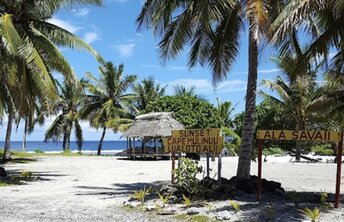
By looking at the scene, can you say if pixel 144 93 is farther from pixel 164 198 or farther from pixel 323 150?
pixel 164 198

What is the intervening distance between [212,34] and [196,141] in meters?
3.47

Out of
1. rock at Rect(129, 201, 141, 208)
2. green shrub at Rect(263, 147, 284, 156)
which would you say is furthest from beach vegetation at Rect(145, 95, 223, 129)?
rock at Rect(129, 201, 141, 208)

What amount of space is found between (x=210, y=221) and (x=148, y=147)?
92.9 ft

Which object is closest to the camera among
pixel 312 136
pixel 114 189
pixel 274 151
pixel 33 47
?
pixel 312 136

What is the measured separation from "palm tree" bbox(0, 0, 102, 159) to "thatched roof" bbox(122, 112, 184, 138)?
14179 millimetres

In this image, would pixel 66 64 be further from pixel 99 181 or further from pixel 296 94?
pixel 296 94

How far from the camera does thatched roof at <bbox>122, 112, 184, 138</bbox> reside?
32125 millimetres

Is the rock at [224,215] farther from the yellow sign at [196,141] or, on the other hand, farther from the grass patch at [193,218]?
the yellow sign at [196,141]

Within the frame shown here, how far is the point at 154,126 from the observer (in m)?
32.6

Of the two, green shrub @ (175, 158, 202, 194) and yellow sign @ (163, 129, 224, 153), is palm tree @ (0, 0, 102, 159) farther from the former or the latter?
green shrub @ (175, 158, 202, 194)

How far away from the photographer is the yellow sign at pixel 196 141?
1258 centimetres

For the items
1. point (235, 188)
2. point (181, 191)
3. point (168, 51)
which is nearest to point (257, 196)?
point (235, 188)

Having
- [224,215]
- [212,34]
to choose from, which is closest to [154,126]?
[212,34]

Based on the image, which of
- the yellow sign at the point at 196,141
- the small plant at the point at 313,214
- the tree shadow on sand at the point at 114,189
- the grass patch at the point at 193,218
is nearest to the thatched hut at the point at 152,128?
the tree shadow on sand at the point at 114,189
